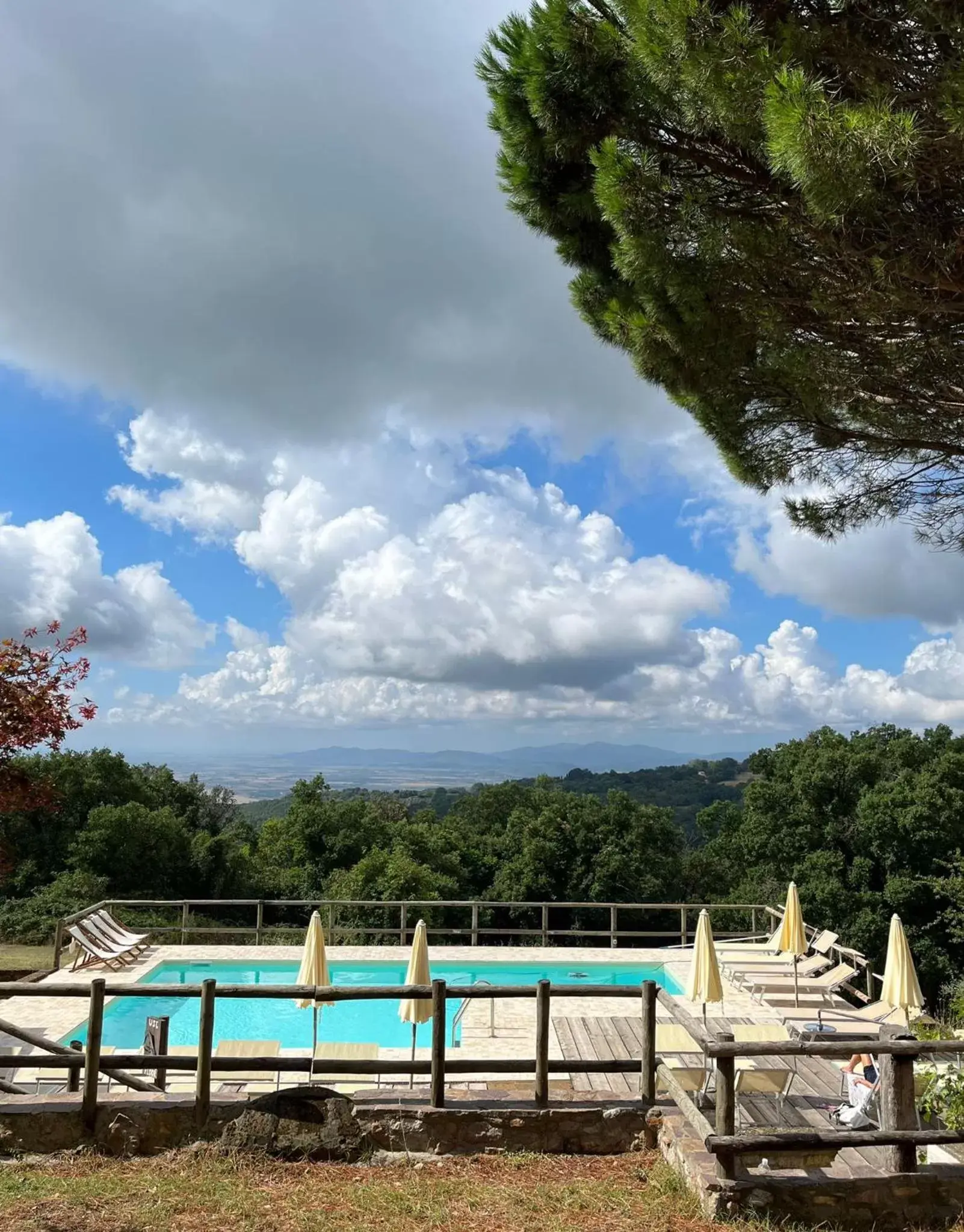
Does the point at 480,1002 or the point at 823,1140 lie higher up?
the point at 823,1140

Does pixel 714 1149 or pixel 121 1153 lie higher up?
pixel 714 1149

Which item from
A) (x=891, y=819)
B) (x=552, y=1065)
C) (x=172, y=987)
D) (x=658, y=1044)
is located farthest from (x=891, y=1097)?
(x=891, y=819)

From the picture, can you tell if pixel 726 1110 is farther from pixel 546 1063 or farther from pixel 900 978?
pixel 900 978

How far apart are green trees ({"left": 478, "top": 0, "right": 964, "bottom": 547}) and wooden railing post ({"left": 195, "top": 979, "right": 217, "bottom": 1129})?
534 centimetres

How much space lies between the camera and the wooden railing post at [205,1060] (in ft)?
18.2

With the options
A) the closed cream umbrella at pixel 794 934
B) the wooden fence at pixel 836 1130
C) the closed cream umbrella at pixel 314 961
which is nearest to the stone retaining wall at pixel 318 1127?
the wooden fence at pixel 836 1130

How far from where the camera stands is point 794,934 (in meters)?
10.1

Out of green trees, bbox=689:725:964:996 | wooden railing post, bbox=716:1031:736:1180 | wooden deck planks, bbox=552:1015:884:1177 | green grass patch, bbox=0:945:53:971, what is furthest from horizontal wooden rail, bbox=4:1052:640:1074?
green trees, bbox=689:725:964:996

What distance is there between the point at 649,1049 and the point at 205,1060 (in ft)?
9.31

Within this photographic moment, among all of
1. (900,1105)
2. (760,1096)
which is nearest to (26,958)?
(760,1096)

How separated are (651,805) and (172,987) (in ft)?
75.4

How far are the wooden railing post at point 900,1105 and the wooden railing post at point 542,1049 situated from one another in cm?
198

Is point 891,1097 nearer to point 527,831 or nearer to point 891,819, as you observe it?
point 527,831

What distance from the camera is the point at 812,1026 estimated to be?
29.8ft
